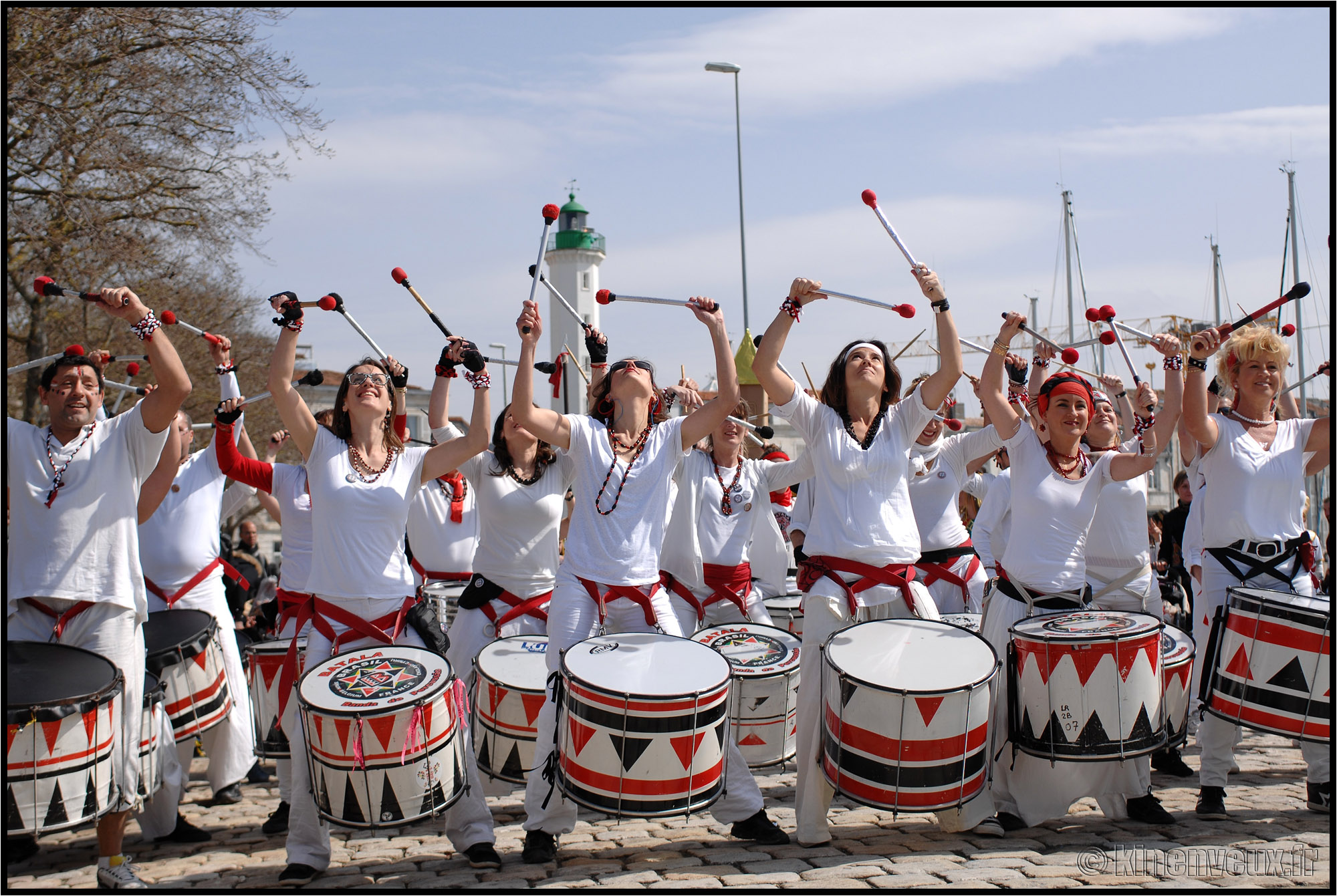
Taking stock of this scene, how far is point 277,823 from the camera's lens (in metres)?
5.90

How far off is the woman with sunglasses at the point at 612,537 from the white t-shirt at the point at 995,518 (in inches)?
128

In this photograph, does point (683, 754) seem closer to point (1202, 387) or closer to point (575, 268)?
point (1202, 387)

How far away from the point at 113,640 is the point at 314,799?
3.58 feet

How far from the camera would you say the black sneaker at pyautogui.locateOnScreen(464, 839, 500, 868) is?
4.92 meters

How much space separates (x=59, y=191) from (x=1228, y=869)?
41.5 ft

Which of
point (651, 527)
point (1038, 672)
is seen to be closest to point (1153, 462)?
point (1038, 672)

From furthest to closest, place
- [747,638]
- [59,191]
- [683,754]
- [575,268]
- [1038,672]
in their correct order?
[575,268], [59,191], [747,638], [1038,672], [683,754]

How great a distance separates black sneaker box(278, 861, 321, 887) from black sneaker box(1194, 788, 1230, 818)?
4.07 metres

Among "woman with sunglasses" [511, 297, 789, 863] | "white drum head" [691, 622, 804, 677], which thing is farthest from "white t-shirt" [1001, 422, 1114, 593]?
"woman with sunglasses" [511, 297, 789, 863]

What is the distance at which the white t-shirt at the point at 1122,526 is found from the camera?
6.44 meters

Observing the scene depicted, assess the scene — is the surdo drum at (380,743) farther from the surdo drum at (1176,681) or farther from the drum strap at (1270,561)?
the drum strap at (1270,561)

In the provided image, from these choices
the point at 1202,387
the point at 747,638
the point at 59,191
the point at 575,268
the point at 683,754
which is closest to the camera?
the point at 683,754

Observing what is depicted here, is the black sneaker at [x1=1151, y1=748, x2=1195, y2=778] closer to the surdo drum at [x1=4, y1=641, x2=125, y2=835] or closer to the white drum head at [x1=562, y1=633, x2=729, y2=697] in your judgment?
the white drum head at [x1=562, y1=633, x2=729, y2=697]

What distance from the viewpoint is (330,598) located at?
16.7 feet
